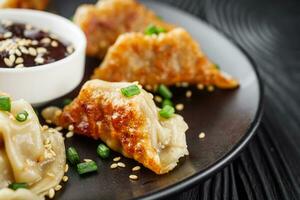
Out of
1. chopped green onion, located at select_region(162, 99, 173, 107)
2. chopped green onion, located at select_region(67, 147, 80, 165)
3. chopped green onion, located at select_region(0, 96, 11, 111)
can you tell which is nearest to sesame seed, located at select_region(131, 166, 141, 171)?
chopped green onion, located at select_region(67, 147, 80, 165)

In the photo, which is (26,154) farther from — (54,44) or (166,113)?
(54,44)

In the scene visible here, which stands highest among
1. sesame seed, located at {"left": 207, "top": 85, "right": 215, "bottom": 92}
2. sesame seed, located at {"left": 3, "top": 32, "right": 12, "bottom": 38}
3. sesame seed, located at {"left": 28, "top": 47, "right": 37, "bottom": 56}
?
sesame seed, located at {"left": 28, "top": 47, "right": 37, "bottom": 56}

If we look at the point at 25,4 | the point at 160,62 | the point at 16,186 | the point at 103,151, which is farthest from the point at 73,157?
the point at 25,4

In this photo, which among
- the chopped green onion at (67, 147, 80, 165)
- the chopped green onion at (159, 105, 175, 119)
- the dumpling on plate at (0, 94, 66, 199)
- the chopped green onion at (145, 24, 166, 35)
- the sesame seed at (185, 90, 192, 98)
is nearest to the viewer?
the dumpling on plate at (0, 94, 66, 199)

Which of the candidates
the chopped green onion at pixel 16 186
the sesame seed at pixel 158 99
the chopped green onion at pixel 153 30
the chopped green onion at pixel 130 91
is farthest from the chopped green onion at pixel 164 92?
the chopped green onion at pixel 16 186

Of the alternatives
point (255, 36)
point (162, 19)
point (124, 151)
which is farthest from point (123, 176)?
point (255, 36)

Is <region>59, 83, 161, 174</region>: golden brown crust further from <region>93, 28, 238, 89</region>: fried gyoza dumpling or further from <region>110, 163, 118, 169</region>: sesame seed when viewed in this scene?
<region>93, 28, 238, 89</region>: fried gyoza dumpling
